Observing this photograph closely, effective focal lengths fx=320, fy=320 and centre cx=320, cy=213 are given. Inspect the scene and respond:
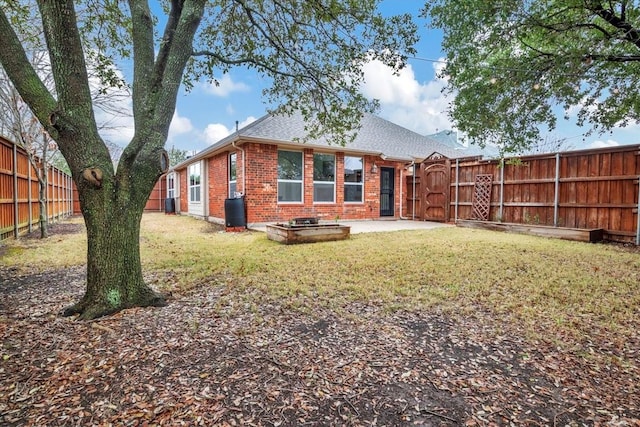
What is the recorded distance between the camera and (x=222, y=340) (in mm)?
2576

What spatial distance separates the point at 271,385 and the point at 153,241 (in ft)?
22.2

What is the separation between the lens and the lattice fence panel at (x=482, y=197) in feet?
34.2

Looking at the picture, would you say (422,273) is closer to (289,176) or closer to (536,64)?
(536,64)

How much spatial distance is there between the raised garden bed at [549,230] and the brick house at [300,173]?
3.63 metres

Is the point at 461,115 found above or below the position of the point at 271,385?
above

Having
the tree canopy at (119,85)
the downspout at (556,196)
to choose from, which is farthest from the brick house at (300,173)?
the downspout at (556,196)

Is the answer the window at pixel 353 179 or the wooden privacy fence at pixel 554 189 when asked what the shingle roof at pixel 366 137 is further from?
the wooden privacy fence at pixel 554 189

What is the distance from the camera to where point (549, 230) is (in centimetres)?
825

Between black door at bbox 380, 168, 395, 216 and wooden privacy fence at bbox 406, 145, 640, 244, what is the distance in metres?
1.83

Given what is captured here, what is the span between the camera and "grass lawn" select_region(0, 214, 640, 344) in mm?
3332

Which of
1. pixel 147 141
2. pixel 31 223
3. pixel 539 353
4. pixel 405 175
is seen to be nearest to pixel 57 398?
pixel 147 141

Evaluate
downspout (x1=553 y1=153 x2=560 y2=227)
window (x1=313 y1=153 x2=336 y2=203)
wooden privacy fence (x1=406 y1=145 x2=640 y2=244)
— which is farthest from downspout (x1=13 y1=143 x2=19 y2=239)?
downspout (x1=553 y1=153 x2=560 y2=227)

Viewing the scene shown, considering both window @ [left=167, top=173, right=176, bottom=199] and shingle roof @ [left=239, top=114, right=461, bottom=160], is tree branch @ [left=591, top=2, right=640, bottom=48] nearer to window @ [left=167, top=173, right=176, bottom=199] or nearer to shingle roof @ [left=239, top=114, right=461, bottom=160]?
shingle roof @ [left=239, top=114, right=461, bottom=160]

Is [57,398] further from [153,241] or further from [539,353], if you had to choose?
[153,241]
